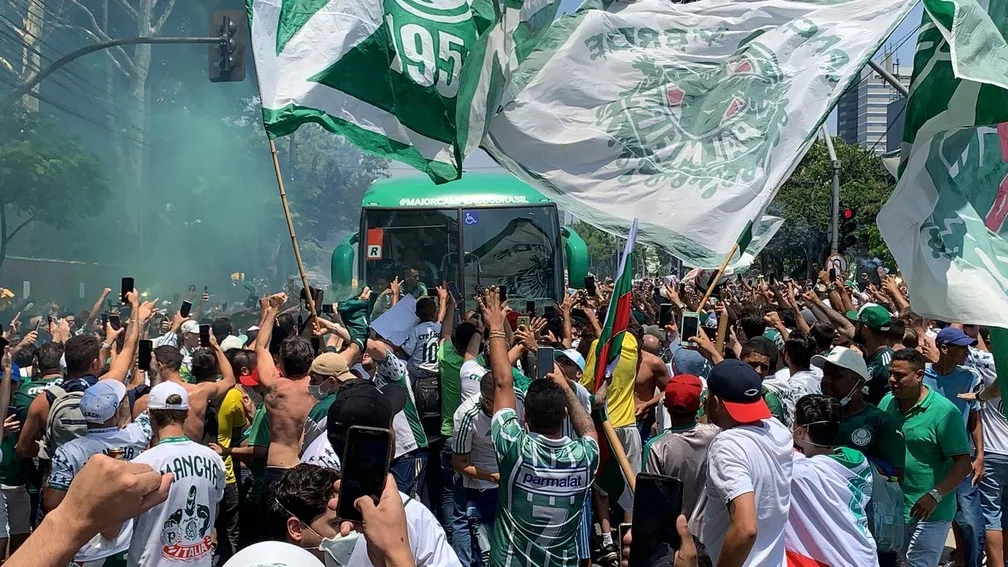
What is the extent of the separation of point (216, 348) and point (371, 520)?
4.55 m

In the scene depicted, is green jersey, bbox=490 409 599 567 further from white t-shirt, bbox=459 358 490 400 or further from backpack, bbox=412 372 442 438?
backpack, bbox=412 372 442 438

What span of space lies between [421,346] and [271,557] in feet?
17.4

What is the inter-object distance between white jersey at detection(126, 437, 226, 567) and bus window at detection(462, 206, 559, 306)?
31.0 ft

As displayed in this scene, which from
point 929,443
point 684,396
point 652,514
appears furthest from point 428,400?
point 652,514

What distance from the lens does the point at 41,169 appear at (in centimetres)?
2536

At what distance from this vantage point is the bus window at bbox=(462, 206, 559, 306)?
557 inches

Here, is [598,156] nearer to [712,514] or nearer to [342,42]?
[342,42]

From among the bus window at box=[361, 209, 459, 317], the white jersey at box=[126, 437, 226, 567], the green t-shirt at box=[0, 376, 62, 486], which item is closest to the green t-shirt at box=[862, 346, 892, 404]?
the white jersey at box=[126, 437, 226, 567]

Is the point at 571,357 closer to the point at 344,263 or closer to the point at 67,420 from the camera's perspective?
the point at 67,420

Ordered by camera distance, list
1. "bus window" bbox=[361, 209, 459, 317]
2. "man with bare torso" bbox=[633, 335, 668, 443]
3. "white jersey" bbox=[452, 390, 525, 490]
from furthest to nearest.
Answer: "bus window" bbox=[361, 209, 459, 317], "man with bare torso" bbox=[633, 335, 668, 443], "white jersey" bbox=[452, 390, 525, 490]

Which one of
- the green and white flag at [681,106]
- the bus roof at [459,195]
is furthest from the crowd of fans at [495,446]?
the bus roof at [459,195]

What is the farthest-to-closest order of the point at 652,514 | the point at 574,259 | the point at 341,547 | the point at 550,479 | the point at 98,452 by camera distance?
the point at 574,259 < the point at 98,452 < the point at 550,479 < the point at 341,547 < the point at 652,514

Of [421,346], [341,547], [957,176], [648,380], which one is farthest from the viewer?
[648,380]

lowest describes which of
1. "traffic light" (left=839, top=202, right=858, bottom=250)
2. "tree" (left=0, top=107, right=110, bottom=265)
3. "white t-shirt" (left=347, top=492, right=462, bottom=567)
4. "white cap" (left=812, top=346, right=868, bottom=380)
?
"white t-shirt" (left=347, top=492, right=462, bottom=567)
